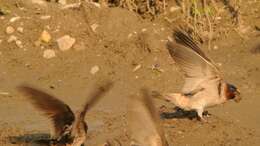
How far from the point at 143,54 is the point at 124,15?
0.81 metres

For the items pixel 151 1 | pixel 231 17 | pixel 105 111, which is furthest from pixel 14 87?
pixel 231 17

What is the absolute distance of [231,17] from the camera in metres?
11.6

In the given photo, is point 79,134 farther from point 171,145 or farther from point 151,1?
point 151,1

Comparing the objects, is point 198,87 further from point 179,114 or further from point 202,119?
point 179,114

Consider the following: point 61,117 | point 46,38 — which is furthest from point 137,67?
point 61,117

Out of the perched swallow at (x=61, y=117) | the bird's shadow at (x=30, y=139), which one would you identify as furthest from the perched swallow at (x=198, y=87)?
the perched swallow at (x=61, y=117)

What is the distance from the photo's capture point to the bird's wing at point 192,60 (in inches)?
320

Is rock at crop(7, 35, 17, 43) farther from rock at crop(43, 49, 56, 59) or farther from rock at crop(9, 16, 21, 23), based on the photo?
rock at crop(43, 49, 56, 59)

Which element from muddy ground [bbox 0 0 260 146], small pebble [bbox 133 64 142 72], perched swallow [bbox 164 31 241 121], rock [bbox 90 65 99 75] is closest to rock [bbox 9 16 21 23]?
muddy ground [bbox 0 0 260 146]

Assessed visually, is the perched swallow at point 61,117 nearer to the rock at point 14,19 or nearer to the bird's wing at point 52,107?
the bird's wing at point 52,107

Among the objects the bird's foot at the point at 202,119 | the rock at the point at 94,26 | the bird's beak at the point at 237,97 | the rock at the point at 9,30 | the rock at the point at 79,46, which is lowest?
the rock at the point at 79,46

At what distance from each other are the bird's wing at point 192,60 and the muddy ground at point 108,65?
0.46 metres

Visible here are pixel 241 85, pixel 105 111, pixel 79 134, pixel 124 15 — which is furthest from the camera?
pixel 124 15

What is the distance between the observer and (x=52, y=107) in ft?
22.4
